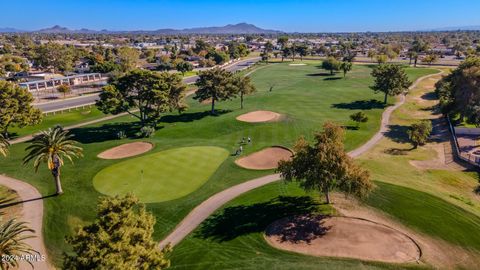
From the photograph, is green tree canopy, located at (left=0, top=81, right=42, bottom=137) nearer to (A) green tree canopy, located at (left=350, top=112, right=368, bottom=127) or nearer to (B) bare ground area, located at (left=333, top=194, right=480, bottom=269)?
(B) bare ground area, located at (left=333, top=194, right=480, bottom=269)

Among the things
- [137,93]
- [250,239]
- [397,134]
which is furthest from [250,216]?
[137,93]

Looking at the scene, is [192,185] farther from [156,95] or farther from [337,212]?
[156,95]

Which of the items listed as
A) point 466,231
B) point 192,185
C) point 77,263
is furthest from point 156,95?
point 466,231

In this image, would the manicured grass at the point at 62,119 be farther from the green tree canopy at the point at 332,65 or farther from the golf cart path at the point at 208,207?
the green tree canopy at the point at 332,65

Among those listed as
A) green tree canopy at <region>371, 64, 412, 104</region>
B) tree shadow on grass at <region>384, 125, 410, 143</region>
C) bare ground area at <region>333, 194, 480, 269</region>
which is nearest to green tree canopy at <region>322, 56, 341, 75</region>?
green tree canopy at <region>371, 64, 412, 104</region>

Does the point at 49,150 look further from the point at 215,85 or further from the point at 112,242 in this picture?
the point at 215,85

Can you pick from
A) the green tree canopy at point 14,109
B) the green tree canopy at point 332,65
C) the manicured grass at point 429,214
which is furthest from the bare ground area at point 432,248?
the green tree canopy at point 332,65
